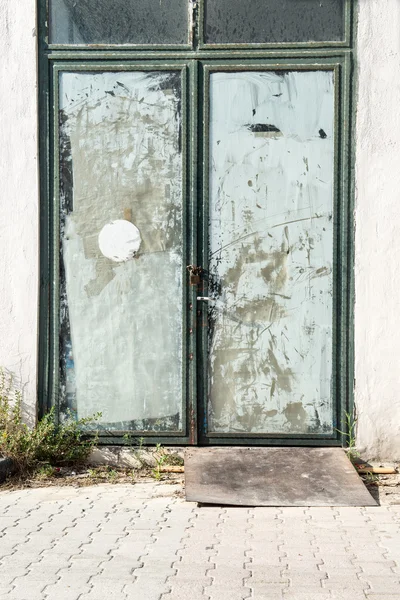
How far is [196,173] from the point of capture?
253 inches

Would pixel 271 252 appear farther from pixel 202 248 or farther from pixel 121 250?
pixel 121 250

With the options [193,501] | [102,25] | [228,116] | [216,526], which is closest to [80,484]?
[193,501]

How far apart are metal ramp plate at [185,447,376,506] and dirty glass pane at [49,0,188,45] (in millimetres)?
2929

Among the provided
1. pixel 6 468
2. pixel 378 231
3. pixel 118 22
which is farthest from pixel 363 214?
pixel 6 468

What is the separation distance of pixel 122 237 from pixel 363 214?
170cm

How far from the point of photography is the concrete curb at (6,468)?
241 inches

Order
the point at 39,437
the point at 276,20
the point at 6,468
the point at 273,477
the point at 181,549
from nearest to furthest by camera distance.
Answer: the point at 181,549 < the point at 273,477 < the point at 6,468 < the point at 39,437 < the point at 276,20

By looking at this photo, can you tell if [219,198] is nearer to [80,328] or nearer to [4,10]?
[80,328]

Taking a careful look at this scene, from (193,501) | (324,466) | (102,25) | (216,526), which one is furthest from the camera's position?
(102,25)

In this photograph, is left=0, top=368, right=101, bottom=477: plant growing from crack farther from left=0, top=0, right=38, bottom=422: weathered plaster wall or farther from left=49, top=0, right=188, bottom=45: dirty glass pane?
left=49, top=0, right=188, bottom=45: dirty glass pane

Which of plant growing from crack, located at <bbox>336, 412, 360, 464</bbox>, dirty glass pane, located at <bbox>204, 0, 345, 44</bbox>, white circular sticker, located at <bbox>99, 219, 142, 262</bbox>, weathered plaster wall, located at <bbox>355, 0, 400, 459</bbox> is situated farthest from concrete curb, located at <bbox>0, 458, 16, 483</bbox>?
dirty glass pane, located at <bbox>204, 0, 345, 44</bbox>

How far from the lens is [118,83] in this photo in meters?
6.46

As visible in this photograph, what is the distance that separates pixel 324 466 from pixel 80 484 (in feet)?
5.38

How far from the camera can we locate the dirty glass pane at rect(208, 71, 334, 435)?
639 cm
